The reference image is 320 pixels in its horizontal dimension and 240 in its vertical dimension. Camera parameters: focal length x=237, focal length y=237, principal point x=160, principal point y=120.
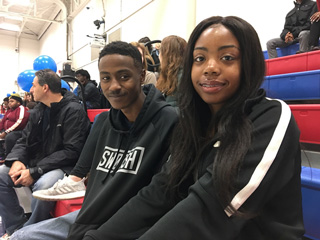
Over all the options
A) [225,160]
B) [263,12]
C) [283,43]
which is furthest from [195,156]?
[263,12]

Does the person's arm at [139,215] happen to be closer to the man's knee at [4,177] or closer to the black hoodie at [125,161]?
the black hoodie at [125,161]

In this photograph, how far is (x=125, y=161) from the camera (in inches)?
37.9

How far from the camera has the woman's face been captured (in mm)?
681

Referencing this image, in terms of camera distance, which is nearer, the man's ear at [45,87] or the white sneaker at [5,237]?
the white sneaker at [5,237]

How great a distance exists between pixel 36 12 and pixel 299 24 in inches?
375

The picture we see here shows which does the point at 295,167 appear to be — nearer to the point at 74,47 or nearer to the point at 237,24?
the point at 237,24

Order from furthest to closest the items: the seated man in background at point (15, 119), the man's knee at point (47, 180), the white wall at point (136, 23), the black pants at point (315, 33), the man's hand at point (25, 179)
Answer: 1. the seated man in background at point (15, 119)
2. the white wall at point (136, 23)
3. the black pants at point (315, 33)
4. the man's hand at point (25, 179)
5. the man's knee at point (47, 180)

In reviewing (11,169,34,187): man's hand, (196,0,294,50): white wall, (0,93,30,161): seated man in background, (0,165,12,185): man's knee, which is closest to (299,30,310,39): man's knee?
(196,0,294,50): white wall

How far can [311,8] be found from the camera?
110 inches

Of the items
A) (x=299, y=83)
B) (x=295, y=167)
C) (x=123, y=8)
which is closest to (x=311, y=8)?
(x=299, y=83)

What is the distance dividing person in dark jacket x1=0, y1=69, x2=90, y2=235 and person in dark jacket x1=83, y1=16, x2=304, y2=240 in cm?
109

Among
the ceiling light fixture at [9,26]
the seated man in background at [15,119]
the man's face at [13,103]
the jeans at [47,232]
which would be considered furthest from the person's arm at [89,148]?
the ceiling light fixture at [9,26]

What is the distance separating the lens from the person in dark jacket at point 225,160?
55 centimetres

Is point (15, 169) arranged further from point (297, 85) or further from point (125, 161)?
point (297, 85)
